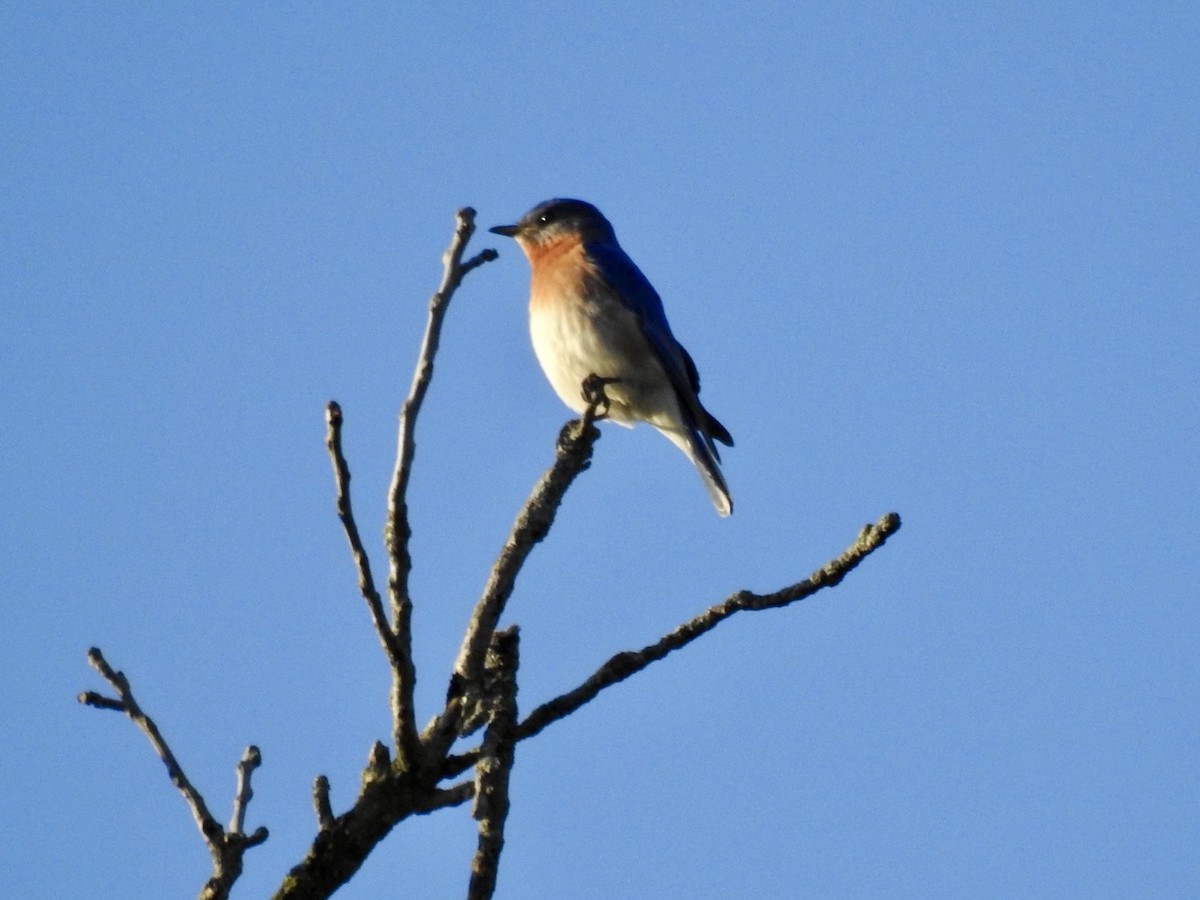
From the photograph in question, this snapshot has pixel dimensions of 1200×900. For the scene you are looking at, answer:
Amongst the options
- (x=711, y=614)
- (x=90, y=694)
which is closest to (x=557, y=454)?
(x=711, y=614)

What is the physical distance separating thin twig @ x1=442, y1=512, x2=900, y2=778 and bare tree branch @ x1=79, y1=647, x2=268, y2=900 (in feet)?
1.66

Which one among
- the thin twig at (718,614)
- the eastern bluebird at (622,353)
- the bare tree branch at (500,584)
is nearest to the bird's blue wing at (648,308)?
the eastern bluebird at (622,353)

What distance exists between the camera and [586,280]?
31.6 feet

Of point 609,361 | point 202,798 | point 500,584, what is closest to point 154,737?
point 202,798

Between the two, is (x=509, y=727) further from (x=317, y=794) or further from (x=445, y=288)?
(x=445, y=288)

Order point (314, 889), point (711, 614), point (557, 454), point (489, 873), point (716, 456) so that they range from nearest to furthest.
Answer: point (489, 873), point (314, 889), point (711, 614), point (557, 454), point (716, 456)

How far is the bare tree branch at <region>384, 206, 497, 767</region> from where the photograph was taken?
366cm

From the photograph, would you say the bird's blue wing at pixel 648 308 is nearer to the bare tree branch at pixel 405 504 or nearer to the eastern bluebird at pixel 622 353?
the eastern bluebird at pixel 622 353

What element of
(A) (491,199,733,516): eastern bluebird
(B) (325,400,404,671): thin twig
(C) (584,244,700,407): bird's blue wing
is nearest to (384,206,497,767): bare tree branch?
(B) (325,400,404,671): thin twig

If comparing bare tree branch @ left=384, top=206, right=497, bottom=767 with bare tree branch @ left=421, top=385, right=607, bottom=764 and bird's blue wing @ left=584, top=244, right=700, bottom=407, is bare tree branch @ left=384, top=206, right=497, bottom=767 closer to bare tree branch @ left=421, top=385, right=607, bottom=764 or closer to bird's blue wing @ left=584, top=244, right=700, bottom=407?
bare tree branch @ left=421, top=385, right=607, bottom=764

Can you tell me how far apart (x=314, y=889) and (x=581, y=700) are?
784 millimetres

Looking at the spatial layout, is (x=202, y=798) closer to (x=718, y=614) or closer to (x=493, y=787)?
(x=493, y=787)

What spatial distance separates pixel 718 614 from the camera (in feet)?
12.9

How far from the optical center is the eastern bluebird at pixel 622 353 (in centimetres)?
916
